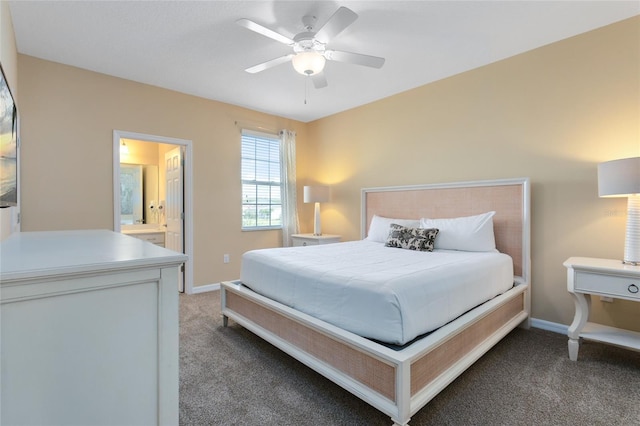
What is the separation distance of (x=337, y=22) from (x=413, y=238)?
2.02 metres

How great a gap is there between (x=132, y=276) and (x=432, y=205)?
326cm

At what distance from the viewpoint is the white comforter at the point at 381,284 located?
64.5 inches

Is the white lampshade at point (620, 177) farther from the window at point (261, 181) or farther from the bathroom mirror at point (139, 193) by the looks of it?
the bathroom mirror at point (139, 193)

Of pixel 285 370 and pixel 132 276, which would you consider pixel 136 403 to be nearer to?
pixel 132 276

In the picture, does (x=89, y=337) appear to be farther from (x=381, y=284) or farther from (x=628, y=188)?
(x=628, y=188)

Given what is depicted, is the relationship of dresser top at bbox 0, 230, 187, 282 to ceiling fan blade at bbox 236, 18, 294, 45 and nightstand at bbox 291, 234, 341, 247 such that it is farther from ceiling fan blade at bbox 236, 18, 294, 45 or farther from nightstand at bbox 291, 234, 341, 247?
nightstand at bbox 291, 234, 341, 247

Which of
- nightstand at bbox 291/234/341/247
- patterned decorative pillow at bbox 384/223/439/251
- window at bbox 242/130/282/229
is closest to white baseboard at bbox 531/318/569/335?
patterned decorative pillow at bbox 384/223/439/251

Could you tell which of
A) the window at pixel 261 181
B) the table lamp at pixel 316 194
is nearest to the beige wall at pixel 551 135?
the table lamp at pixel 316 194

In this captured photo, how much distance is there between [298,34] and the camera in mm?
2385

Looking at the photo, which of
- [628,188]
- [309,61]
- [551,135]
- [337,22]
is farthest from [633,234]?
[309,61]

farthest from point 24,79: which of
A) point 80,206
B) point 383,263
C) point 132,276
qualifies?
point 383,263

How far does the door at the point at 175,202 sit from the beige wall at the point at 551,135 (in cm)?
299

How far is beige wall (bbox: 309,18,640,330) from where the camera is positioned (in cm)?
254

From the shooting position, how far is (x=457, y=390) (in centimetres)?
191
